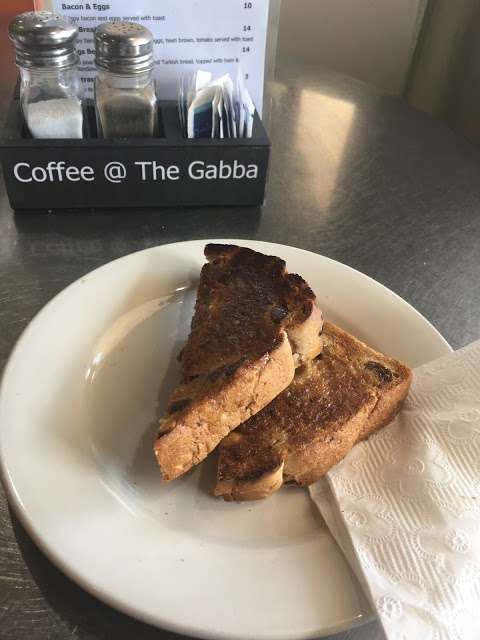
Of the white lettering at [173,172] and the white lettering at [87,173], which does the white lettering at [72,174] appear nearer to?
the white lettering at [87,173]

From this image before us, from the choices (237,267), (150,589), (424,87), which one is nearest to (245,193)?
(237,267)

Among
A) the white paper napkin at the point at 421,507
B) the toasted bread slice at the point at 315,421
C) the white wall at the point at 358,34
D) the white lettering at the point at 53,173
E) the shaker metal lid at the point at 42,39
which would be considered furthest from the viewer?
the white wall at the point at 358,34

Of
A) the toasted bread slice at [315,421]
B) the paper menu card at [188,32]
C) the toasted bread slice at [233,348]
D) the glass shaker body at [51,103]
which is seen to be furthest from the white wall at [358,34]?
the toasted bread slice at [315,421]

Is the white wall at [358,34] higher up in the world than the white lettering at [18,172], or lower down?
lower down

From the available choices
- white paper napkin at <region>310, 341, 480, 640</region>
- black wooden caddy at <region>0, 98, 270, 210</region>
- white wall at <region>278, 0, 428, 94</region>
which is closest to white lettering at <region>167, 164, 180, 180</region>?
black wooden caddy at <region>0, 98, 270, 210</region>

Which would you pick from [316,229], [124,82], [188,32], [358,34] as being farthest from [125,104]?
[358,34]

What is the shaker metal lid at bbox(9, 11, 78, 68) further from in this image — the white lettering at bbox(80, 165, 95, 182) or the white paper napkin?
→ the white paper napkin

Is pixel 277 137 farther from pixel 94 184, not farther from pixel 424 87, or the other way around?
pixel 424 87
